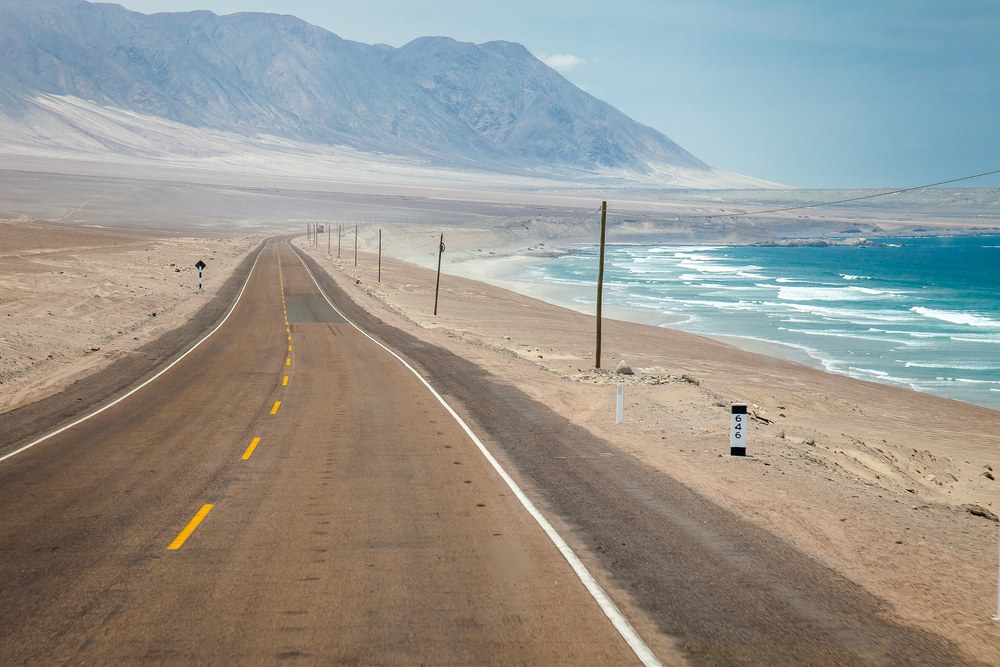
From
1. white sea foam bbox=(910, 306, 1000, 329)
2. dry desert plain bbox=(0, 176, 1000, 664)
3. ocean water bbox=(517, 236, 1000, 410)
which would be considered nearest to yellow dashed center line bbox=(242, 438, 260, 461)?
dry desert plain bbox=(0, 176, 1000, 664)

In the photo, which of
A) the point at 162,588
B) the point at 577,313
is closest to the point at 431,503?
the point at 162,588

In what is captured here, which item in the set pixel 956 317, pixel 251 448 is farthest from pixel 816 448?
pixel 956 317

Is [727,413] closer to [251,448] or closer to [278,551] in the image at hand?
[251,448]

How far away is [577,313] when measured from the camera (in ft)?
204

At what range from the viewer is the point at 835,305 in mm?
74125

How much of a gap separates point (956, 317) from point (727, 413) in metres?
56.7

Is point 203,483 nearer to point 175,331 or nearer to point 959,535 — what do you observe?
point 959,535

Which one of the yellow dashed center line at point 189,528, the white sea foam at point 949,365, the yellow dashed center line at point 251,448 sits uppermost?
the yellow dashed center line at point 189,528

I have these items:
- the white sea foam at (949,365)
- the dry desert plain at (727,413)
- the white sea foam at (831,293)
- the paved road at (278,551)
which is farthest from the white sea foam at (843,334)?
the paved road at (278,551)

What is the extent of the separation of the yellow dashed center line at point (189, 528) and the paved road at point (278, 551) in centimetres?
4

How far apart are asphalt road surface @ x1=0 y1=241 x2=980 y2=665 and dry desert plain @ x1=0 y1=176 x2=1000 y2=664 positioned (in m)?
0.88

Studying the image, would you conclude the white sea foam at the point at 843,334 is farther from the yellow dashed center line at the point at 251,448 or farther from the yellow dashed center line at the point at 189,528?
the yellow dashed center line at the point at 189,528

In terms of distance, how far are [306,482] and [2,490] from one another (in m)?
4.33

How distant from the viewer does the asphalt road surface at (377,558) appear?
756 cm
